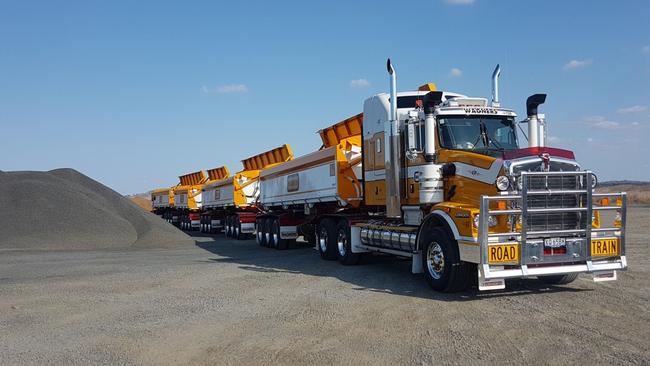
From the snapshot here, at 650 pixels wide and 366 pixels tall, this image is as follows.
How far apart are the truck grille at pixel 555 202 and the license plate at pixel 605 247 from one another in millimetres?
358

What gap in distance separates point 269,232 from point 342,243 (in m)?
6.97

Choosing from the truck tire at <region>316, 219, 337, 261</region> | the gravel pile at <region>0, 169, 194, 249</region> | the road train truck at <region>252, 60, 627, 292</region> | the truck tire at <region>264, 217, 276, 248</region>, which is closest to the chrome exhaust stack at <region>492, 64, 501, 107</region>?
the road train truck at <region>252, 60, 627, 292</region>

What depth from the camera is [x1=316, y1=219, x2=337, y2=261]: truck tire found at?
608 inches

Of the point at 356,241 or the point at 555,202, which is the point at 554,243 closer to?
the point at 555,202

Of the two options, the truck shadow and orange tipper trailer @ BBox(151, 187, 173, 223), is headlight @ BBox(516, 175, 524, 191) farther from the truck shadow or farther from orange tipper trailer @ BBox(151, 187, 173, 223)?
orange tipper trailer @ BBox(151, 187, 173, 223)

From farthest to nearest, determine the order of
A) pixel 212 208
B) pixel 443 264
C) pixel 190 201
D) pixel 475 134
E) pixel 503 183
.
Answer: pixel 190 201, pixel 212 208, pixel 475 134, pixel 443 264, pixel 503 183

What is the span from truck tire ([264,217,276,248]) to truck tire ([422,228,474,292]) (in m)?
11.3

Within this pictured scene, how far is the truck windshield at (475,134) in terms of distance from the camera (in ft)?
35.3

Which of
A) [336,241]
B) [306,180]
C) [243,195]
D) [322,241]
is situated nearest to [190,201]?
[243,195]

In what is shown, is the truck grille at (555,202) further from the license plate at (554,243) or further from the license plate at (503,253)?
the license plate at (503,253)

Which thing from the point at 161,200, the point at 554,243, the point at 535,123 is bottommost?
the point at 554,243

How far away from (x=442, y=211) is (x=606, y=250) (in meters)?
2.67

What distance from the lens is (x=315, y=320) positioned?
314 inches

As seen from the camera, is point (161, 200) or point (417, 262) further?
point (161, 200)
